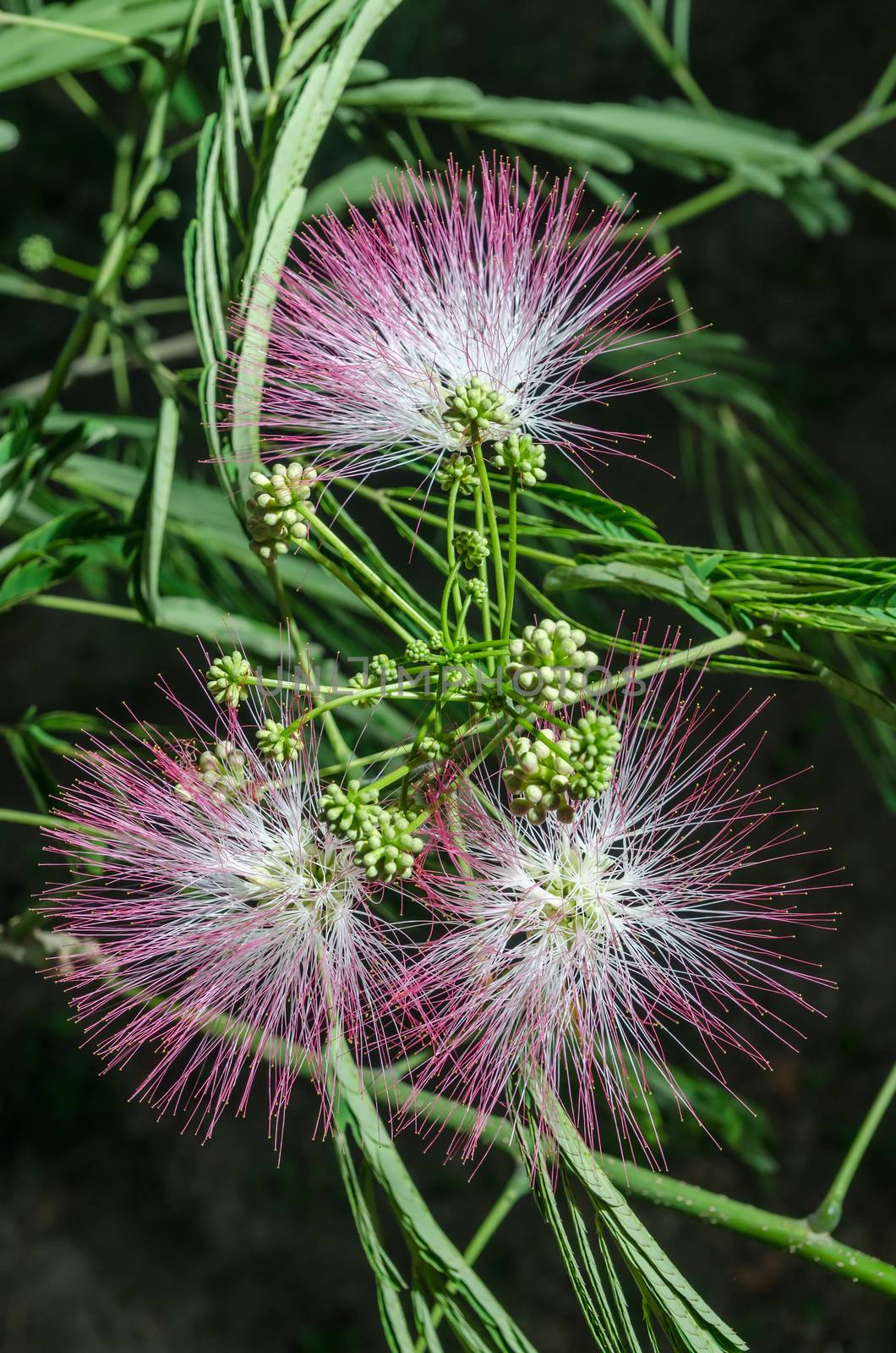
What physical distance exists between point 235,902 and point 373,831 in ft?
0.69

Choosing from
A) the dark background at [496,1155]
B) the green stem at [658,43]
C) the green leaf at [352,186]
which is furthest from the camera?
the dark background at [496,1155]

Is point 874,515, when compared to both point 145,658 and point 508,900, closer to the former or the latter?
point 145,658

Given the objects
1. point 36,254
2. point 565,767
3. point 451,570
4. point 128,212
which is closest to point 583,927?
point 565,767

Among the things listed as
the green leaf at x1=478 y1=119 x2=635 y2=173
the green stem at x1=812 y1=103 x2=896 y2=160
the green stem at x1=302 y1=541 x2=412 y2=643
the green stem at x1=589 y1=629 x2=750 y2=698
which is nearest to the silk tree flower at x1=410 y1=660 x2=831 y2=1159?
the green stem at x1=589 y1=629 x2=750 y2=698

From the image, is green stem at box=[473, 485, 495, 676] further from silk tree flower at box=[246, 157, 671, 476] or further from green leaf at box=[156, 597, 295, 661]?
green leaf at box=[156, 597, 295, 661]

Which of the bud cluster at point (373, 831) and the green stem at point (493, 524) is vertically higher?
the green stem at point (493, 524)

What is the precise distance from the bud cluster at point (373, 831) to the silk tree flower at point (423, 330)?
28 centimetres

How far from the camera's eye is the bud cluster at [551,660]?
Answer: 67 cm

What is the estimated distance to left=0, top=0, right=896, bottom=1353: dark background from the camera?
112 inches

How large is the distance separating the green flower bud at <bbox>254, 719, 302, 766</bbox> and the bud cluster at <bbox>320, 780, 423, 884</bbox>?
44mm

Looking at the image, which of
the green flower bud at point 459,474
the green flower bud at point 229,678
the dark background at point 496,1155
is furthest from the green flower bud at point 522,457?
the dark background at point 496,1155

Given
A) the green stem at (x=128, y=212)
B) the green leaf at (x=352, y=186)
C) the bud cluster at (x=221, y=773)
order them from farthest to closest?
the green leaf at (x=352, y=186), the green stem at (x=128, y=212), the bud cluster at (x=221, y=773)

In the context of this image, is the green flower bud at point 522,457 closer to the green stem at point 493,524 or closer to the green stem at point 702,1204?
the green stem at point 493,524

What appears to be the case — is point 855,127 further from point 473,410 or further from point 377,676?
point 377,676
